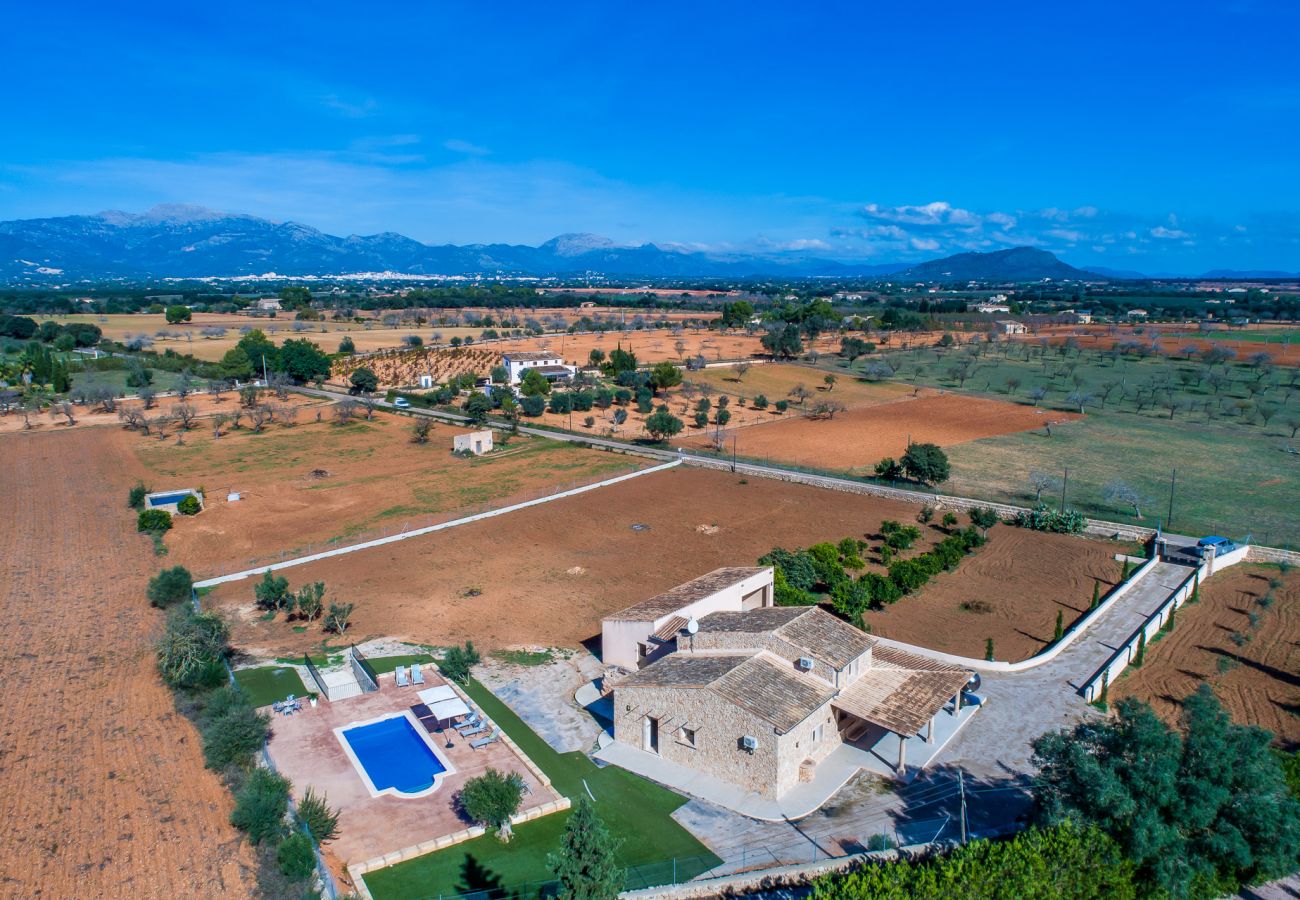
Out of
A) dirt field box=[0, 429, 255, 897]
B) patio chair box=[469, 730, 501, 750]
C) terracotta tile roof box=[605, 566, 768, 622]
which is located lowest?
dirt field box=[0, 429, 255, 897]

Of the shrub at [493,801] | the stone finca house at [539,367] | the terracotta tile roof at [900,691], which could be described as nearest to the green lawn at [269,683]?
the shrub at [493,801]

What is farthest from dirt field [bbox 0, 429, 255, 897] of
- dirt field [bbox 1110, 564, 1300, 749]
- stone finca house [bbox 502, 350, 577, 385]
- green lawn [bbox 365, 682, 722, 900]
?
stone finca house [bbox 502, 350, 577, 385]

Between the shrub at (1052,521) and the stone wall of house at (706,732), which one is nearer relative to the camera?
the stone wall of house at (706,732)

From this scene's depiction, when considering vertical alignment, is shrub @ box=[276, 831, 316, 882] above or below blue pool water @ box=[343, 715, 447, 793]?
above

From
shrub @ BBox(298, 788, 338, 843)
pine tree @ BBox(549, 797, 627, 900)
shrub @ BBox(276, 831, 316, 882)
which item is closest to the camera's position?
pine tree @ BBox(549, 797, 627, 900)

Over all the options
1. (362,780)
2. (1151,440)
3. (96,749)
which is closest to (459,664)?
(362,780)

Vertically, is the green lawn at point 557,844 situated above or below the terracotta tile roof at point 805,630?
below

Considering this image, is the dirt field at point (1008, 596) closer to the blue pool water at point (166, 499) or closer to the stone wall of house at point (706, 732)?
the stone wall of house at point (706, 732)

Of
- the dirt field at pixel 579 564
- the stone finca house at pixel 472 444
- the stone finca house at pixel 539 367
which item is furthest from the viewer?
the stone finca house at pixel 539 367

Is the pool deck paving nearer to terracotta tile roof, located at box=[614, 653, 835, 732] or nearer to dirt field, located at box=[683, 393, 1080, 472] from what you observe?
terracotta tile roof, located at box=[614, 653, 835, 732]
